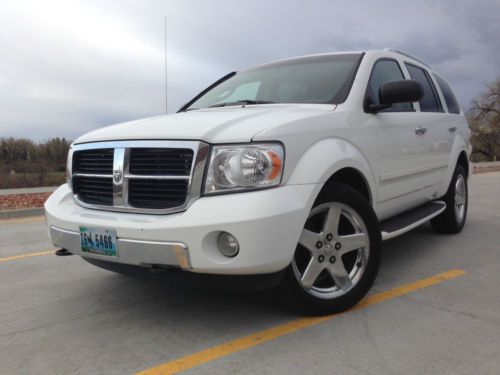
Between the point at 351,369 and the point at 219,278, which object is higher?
the point at 219,278

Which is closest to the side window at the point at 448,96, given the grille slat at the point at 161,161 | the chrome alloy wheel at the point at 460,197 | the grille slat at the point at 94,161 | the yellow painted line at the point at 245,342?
the chrome alloy wheel at the point at 460,197

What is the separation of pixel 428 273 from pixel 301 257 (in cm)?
156

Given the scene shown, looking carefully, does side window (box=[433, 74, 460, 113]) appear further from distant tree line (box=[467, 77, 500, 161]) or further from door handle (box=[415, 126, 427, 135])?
distant tree line (box=[467, 77, 500, 161])

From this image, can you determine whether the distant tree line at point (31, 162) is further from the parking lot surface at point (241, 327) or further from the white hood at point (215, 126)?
the white hood at point (215, 126)

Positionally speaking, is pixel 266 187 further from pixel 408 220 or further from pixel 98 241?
pixel 408 220

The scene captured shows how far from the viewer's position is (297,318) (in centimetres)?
304

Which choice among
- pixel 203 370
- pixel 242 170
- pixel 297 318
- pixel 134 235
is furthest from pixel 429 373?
pixel 134 235

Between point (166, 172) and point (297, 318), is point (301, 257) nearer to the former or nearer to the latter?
point (297, 318)

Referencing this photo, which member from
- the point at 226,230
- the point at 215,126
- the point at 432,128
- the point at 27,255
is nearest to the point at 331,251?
the point at 226,230

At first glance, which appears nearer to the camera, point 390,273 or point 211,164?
point 211,164

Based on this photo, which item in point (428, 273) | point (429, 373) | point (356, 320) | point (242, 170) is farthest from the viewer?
point (428, 273)

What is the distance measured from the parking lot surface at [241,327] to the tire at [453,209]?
1.26 meters

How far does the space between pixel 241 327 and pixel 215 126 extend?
1237 millimetres

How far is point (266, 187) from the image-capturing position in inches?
104
